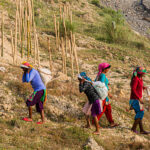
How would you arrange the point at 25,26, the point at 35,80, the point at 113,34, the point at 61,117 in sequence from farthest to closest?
the point at 113,34, the point at 25,26, the point at 61,117, the point at 35,80

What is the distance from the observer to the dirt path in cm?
2392

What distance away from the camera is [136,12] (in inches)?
Result: 1070

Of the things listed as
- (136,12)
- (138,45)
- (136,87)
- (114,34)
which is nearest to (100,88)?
(136,87)

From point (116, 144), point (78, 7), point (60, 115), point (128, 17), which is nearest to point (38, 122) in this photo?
point (60, 115)

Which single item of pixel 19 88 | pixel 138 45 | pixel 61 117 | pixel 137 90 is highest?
pixel 137 90

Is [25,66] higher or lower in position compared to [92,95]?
higher

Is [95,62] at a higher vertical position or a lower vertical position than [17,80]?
lower

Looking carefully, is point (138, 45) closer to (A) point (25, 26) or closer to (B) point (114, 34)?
(B) point (114, 34)

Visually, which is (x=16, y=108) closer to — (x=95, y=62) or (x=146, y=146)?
(x=146, y=146)

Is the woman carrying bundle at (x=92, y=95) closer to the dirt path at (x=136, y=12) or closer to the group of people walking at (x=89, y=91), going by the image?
the group of people walking at (x=89, y=91)

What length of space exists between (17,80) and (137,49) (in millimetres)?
10012

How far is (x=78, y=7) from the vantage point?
73.8ft

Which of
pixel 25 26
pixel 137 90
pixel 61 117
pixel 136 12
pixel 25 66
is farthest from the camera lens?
pixel 136 12

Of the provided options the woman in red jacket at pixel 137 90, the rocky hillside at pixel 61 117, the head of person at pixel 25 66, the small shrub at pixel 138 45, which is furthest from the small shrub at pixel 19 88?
the small shrub at pixel 138 45
